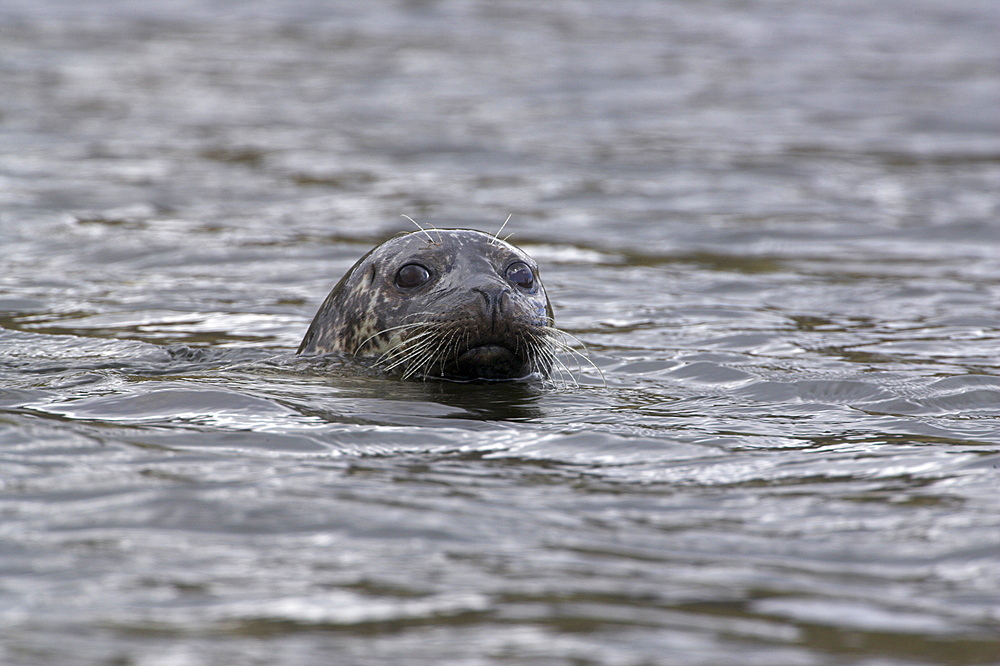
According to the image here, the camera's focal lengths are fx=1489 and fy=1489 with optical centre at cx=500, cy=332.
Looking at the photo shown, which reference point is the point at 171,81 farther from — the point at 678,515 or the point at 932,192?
the point at 678,515

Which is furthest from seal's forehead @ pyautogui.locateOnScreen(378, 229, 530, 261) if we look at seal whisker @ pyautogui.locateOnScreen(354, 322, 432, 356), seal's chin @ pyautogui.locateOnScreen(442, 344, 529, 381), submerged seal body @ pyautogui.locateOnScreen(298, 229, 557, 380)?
seal's chin @ pyautogui.locateOnScreen(442, 344, 529, 381)

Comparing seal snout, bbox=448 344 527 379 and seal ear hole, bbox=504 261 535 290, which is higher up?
seal ear hole, bbox=504 261 535 290

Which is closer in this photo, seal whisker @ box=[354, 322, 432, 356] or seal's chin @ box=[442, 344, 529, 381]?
seal's chin @ box=[442, 344, 529, 381]

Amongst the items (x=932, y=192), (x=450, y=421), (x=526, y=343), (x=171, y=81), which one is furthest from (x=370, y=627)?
(x=171, y=81)

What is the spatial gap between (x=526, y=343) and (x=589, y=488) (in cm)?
171

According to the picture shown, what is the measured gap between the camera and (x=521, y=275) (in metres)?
6.67

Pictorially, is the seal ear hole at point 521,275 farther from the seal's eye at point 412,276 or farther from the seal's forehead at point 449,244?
the seal's eye at point 412,276

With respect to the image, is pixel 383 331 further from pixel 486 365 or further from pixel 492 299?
pixel 492 299

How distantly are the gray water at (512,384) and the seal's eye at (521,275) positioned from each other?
0.44 metres

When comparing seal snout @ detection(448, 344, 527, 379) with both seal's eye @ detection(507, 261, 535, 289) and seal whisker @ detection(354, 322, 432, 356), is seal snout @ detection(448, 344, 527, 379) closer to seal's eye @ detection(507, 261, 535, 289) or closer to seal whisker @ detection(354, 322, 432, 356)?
seal whisker @ detection(354, 322, 432, 356)

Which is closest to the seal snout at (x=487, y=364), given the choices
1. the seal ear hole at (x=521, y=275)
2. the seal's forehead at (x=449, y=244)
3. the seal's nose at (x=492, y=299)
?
the seal's nose at (x=492, y=299)

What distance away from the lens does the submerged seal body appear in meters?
6.27

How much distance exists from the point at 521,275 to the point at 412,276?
1.63ft

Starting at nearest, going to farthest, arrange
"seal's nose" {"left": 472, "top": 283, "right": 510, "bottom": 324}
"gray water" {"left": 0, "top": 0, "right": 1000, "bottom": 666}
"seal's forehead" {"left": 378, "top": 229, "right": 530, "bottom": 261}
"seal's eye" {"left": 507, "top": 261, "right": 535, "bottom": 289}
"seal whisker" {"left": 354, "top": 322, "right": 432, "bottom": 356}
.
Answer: "gray water" {"left": 0, "top": 0, "right": 1000, "bottom": 666}, "seal's nose" {"left": 472, "top": 283, "right": 510, "bottom": 324}, "seal whisker" {"left": 354, "top": 322, "right": 432, "bottom": 356}, "seal's eye" {"left": 507, "top": 261, "right": 535, "bottom": 289}, "seal's forehead" {"left": 378, "top": 229, "right": 530, "bottom": 261}
